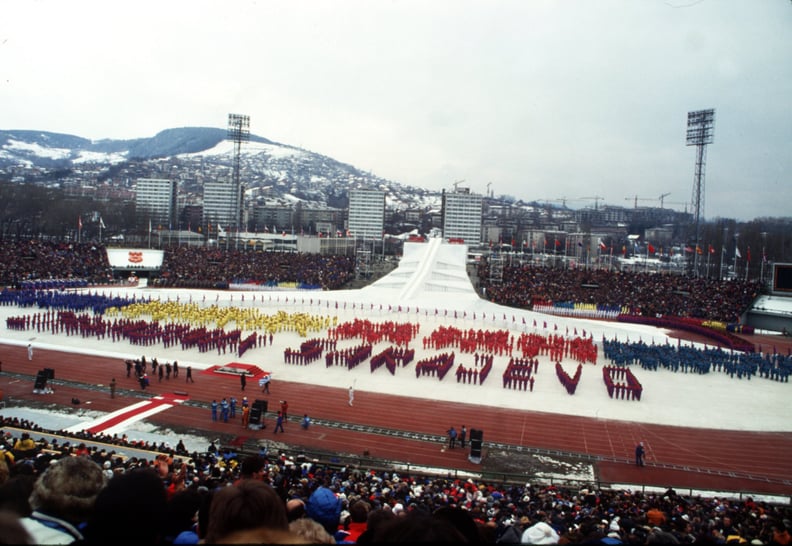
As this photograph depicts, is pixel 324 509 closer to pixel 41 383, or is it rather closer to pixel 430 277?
pixel 41 383

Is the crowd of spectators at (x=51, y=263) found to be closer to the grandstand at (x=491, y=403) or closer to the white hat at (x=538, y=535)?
the grandstand at (x=491, y=403)

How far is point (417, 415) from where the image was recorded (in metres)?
17.6

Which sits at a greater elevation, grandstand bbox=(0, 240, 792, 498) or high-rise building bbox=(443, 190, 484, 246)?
high-rise building bbox=(443, 190, 484, 246)

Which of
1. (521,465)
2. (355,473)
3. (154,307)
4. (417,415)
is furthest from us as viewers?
(154,307)

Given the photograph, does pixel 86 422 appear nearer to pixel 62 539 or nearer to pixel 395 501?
pixel 395 501

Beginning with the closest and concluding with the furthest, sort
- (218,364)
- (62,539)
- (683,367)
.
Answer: (62,539) → (218,364) → (683,367)

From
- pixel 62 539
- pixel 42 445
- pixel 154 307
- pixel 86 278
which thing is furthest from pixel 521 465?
pixel 86 278

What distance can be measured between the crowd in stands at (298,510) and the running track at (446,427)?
354cm

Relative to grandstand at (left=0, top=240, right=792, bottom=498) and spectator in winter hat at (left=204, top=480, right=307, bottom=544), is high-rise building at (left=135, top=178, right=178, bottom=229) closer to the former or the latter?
grandstand at (left=0, top=240, right=792, bottom=498)

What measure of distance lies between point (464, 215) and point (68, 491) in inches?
5214

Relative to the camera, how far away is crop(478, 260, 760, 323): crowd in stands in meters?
43.0

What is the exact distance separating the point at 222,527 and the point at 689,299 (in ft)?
161

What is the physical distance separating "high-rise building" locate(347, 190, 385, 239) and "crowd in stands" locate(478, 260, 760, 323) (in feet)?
254

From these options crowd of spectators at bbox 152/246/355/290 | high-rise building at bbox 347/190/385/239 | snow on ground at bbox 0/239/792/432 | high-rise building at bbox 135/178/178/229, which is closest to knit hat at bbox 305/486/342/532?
snow on ground at bbox 0/239/792/432
